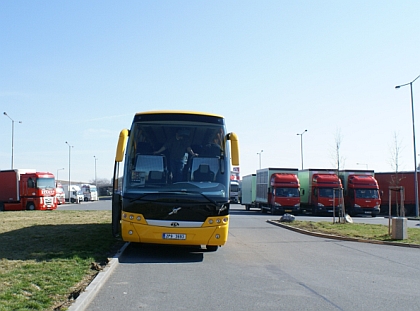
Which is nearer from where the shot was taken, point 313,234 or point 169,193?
point 169,193

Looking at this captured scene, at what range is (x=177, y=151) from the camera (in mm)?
12094

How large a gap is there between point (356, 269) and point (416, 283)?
5.56 feet

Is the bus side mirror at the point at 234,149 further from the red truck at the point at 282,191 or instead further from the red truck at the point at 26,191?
the red truck at the point at 26,191

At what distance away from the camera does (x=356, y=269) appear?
10688 mm

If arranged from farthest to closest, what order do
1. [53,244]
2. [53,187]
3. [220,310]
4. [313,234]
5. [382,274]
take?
[53,187] < [313,234] < [53,244] < [382,274] < [220,310]

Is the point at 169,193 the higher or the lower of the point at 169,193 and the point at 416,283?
the higher

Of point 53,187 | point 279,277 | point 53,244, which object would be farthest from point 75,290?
point 53,187

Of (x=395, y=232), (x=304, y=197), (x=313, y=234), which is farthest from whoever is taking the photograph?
(x=304, y=197)

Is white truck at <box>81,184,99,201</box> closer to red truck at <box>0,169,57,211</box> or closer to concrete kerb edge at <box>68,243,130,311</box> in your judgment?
red truck at <box>0,169,57,211</box>

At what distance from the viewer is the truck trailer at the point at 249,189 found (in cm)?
4584

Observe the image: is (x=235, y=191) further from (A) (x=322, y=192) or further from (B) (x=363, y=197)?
(B) (x=363, y=197)

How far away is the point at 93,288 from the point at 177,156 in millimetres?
4903

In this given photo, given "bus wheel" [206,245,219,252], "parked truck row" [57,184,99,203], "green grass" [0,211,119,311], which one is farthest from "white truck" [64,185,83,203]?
"bus wheel" [206,245,219,252]

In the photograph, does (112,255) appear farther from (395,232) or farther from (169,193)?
(395,232)
